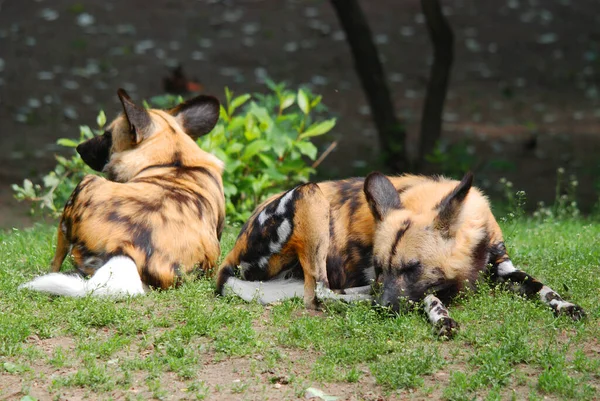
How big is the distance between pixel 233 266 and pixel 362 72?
4.43 metres

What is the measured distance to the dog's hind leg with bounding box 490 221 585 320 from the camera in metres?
3.57

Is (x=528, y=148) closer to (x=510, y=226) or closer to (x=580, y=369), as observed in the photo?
(x=510, y=226)

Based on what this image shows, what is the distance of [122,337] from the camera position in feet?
11.1

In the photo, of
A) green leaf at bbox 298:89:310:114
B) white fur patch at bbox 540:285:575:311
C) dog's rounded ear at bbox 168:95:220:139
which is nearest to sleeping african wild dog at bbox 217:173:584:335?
white fur patch at bbox 540:285:575:311

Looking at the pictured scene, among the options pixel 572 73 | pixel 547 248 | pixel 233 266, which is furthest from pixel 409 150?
pixel 233 266

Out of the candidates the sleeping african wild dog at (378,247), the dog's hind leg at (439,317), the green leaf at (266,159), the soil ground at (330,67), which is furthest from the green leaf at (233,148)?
the soil ground at (330,67)

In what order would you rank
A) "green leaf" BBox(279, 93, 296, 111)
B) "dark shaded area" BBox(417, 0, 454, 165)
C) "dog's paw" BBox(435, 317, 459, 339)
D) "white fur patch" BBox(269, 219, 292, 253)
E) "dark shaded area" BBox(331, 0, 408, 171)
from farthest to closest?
"dark shaded area" BBox(331, 0, 408, 171)
"dark shaded area" BBox(417, 0, 454, 165)
"green leaf" BBox(279, 93, 296, 111)
"white fur patch" BBox(269, 219, 292, 253)
"dog's paw" BBox(435, 317, 459, 339)

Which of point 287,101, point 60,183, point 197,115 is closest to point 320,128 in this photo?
point 287,101

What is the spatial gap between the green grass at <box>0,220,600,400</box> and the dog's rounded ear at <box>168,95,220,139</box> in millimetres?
1240

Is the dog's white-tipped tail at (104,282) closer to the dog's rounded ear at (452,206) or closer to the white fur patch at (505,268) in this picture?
the dog's rounded ear at (452,206)

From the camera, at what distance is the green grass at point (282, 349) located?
9.77 feet

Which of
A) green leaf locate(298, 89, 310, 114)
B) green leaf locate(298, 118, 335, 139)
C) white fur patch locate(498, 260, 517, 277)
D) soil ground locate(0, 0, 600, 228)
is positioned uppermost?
white fur patch locate(498, 260, 517, 277)

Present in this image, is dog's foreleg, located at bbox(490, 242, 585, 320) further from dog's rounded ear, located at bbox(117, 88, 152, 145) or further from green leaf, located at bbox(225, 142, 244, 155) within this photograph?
green leaf, located at bbox(225, 142, 244, 155)

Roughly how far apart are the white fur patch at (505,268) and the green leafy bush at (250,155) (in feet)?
6.86
